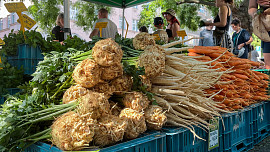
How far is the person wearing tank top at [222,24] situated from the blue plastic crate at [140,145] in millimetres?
3129

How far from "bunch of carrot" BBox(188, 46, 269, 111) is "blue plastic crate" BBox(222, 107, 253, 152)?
4.7 inches

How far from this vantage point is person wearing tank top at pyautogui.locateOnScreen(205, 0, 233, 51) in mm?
4320

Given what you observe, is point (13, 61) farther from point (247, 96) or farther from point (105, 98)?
point (247, 96)

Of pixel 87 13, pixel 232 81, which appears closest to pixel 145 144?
pixel 232 81

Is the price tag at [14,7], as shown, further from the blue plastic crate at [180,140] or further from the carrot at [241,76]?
the carrot at [241,76]

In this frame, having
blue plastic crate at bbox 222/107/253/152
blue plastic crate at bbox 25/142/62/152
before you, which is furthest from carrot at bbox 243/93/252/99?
blue plastic crate at bbox 25/142/62/152

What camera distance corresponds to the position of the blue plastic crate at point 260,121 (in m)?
3.55

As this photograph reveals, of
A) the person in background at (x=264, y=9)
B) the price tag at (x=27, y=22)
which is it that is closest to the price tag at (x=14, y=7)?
the price tag at (x=27, y=22)

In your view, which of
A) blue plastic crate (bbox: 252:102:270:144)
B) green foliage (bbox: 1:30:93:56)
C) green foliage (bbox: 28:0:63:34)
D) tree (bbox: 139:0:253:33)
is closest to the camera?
green foliage (bbox: 1:30:93:56)

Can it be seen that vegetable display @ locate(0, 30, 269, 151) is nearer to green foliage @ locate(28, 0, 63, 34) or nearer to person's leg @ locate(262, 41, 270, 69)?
person's leg @ locate(262, 41, 270, 69)

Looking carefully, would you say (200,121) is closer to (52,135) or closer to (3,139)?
(52,135)

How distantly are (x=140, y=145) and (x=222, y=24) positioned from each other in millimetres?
3484

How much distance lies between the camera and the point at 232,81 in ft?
9.92

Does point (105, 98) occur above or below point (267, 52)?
below
